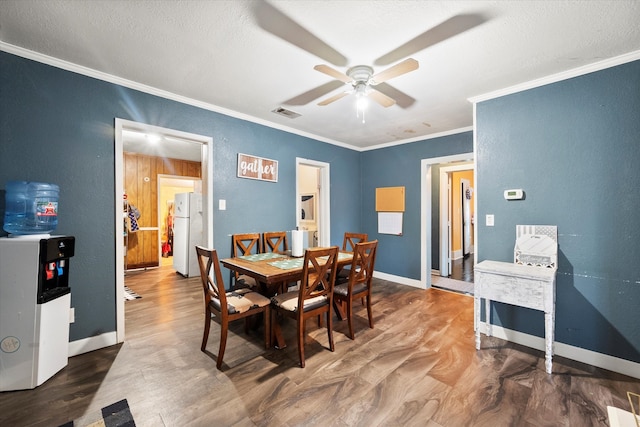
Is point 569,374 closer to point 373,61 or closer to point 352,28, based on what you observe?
point 373,61

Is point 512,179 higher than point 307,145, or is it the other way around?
point 307,145

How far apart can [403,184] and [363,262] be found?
7.84ft

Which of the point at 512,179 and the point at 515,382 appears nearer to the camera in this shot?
the point at 515,382

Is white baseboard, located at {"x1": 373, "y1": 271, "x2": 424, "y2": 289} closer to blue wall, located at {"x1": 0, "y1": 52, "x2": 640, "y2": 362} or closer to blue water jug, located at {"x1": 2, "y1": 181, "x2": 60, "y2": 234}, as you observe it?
blue wall, located at {"x1": 0, "y1": 52, "x2": 640, "y2": 362}

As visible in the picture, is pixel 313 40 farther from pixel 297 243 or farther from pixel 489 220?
pixel 489 220

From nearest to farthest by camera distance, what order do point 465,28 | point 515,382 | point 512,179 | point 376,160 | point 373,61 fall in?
point 465,28 < point 515,382 < point 373,61 < point 512,179 < point 376,160

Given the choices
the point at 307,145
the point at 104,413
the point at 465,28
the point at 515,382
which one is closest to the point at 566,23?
the point at 465,28

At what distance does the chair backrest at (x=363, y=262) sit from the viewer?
2609 mm

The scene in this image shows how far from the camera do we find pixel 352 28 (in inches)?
71.8

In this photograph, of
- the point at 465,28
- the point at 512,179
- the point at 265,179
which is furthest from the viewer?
the point at 265,179

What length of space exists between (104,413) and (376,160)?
4.74m

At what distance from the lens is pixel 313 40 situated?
6.41ft

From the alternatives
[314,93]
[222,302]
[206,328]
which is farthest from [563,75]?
[206,328]

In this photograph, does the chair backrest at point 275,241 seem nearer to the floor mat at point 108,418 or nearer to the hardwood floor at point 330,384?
the hardwood floor at point 330,384
